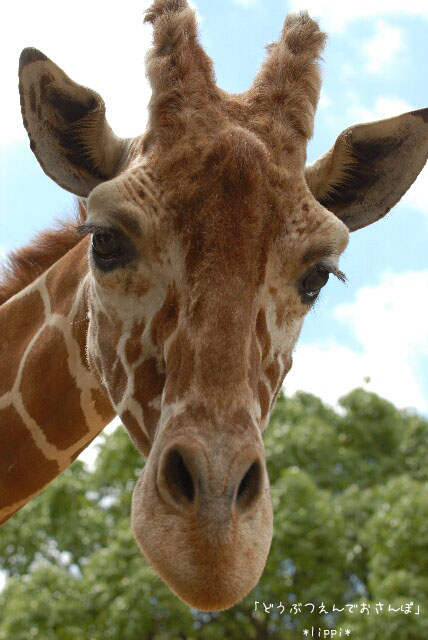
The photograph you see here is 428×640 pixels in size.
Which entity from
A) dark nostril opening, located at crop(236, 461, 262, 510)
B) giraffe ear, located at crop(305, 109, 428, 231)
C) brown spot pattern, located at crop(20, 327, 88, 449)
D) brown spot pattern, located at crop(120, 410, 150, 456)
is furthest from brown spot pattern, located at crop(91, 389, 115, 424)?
dark nostril opening, located at crop(236, 461, 262, 510)

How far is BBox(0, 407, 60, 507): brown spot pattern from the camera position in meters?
4.77

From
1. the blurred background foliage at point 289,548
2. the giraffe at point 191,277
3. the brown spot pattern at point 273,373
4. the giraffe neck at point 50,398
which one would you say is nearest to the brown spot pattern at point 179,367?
the giraffe at point 191,277

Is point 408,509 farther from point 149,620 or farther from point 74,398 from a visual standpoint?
point 74,398

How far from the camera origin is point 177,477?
112 inches

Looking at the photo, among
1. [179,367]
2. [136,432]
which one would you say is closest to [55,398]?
[136,432]

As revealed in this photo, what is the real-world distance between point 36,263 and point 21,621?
1955 centimetres

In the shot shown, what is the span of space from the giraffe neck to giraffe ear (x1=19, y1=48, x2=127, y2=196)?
2.14 ft

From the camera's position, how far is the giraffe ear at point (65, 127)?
3.99 metres

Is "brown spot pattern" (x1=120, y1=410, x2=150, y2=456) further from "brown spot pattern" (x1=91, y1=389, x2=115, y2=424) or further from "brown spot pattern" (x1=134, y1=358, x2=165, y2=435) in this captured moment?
"brown spot pattern" (x1=91, y1=389, x2=115, y2=424)

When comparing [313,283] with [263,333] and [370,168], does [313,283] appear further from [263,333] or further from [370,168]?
[370,168]

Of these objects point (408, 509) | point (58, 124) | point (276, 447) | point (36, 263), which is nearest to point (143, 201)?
point (58, 124)

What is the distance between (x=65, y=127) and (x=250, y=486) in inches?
89.8

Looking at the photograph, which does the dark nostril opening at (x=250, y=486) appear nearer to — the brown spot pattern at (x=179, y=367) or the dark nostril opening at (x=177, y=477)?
the dark nostril opening at (x=177, y=477)

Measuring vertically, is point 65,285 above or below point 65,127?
below
